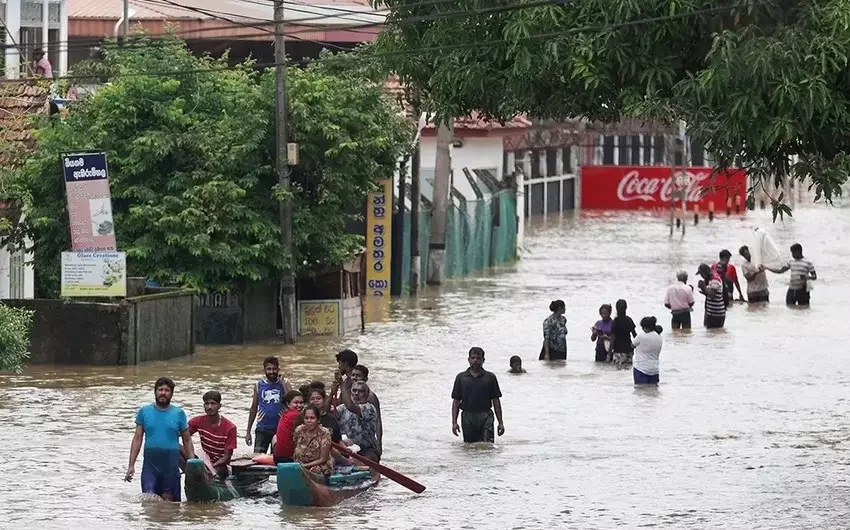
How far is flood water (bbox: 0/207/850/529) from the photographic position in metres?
18.1

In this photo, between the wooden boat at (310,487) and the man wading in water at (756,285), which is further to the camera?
the man wading in water at (756,285)

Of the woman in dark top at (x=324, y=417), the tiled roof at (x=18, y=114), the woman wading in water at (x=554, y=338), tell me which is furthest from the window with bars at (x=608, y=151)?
the woman in dark top at (x=324, y=417)

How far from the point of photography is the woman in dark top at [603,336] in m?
31.0

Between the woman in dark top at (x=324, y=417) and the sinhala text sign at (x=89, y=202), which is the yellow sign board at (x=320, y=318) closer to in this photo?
the sinhala text sign at (x=89, y=202)

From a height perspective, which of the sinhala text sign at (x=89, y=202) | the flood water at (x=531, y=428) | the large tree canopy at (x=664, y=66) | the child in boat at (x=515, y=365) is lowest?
the flood water at (x=531, y=428)

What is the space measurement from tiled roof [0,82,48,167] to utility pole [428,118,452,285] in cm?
1427

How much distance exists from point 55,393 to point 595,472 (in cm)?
976

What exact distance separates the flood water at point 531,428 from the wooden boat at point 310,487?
0.13 m

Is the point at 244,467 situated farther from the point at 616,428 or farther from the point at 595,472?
the point at 616,428

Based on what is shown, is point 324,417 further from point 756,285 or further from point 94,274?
point 756,285

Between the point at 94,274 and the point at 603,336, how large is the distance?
859 cm

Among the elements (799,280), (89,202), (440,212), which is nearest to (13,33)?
(89,202)

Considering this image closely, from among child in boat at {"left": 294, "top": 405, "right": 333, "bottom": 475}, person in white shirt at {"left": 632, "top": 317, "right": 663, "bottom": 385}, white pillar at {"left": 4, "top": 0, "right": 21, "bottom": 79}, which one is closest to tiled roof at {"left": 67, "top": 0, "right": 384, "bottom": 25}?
white pillar at {"left": 4, "top": 0, "right": 21, "bottom": 79}

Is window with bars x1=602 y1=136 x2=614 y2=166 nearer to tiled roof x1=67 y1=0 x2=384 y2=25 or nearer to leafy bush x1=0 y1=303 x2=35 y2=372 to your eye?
tiled roof x1=67 y1=0 x2=384 y2=25
